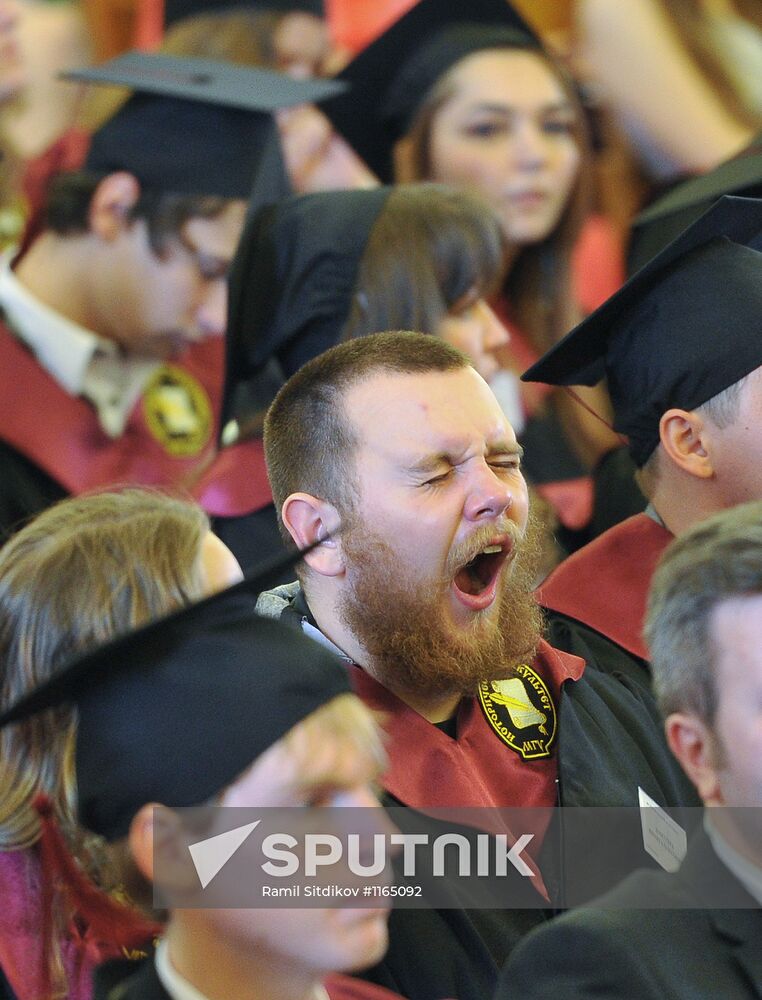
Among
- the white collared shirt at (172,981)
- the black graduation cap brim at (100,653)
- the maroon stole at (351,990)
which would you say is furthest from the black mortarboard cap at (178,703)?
the maroon stole at (351,990)

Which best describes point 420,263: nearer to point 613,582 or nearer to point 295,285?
point 295,285

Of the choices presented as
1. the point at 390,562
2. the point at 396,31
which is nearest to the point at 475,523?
the point at 390,562

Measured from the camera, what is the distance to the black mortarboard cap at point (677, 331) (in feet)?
8.73

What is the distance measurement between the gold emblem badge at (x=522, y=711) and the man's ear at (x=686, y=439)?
49cm

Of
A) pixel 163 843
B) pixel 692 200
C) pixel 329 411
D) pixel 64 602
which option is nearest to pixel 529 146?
pixel 692 200

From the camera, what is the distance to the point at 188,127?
4031 mm

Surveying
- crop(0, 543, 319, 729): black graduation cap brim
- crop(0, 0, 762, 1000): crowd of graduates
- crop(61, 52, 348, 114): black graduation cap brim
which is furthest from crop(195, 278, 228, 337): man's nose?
crop(0, 543, 319, 729): black graduation cap brim

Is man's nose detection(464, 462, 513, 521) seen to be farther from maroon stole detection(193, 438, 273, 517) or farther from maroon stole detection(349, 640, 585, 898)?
maroon stole detection(193, 438, 273, 517)

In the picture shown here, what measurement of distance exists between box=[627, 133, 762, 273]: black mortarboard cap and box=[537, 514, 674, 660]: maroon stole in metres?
0.75

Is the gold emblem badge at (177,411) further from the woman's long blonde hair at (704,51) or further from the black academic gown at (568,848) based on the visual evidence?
the woman's long blonde hair at (704,51)

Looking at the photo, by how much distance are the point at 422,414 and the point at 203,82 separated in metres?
2.09

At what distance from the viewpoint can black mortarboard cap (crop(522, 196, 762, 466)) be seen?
266cm

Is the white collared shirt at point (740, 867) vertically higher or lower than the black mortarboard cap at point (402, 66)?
higher

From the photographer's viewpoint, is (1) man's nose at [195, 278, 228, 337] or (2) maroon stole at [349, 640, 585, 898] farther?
(1) man's nose at [195, 278, 228, 337]
